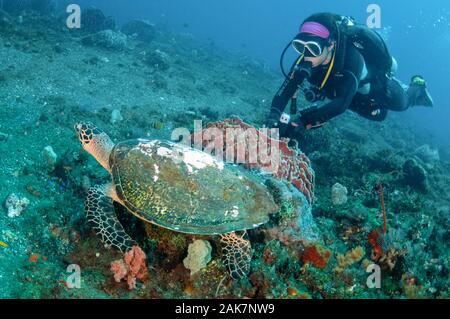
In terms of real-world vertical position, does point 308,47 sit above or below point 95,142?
above

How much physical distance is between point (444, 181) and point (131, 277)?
1066 cm

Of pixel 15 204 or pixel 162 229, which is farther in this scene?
pixel 15 204

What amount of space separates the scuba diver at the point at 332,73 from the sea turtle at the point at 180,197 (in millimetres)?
2678

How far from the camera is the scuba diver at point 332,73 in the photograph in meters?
5.97

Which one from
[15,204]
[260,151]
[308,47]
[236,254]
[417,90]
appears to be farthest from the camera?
[417,90]

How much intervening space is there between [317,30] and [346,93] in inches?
52.2

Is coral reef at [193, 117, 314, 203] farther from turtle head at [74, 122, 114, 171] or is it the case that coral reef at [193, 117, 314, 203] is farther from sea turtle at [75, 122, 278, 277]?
turtle head at [74, 122, 114, 171]

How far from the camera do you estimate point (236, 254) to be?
134 inches

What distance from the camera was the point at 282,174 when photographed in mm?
4809

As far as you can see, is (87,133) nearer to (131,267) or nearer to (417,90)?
(131,267)

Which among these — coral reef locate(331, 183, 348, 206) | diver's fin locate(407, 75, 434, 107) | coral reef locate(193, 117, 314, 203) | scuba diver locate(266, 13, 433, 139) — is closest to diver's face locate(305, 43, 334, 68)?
scuba diver locate(266, 13, 433, 139)

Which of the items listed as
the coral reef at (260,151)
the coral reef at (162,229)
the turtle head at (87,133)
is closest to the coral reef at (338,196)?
the coral reef at (162,229)

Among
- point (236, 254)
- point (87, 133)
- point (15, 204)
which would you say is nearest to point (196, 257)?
point (236, 254)

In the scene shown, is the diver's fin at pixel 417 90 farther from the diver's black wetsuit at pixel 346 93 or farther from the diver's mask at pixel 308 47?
the diver's mask at pixel 308 47
